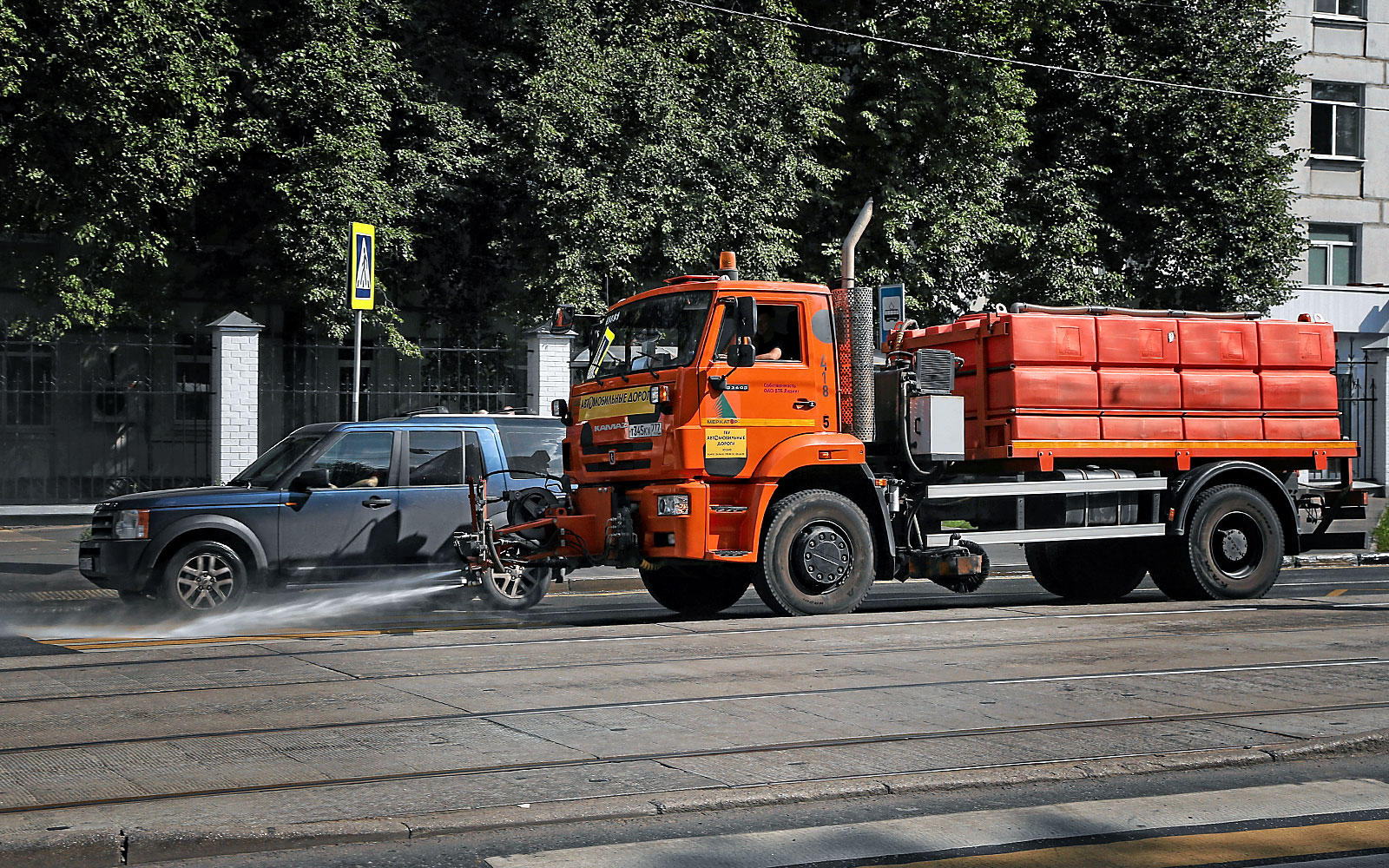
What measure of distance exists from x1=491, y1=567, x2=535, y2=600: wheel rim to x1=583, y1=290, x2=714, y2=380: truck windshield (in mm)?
1898

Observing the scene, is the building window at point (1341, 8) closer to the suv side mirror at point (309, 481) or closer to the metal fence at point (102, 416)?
the metal fence at point (102, 416)

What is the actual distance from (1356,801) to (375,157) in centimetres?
2060

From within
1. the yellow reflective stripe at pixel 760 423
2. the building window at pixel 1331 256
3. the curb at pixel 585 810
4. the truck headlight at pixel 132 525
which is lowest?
the curb at pixel 585 810

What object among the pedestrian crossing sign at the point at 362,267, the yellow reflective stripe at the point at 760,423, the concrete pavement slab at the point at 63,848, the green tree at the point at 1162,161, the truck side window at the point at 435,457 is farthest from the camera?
the green tree at the point at 1162,161

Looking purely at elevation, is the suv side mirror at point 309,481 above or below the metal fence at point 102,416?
below

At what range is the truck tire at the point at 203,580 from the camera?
12328 millimetres

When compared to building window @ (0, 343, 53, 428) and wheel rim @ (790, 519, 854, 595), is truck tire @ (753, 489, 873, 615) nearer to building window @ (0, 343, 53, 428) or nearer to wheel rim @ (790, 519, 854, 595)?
wheel rim @ (790, 519, 854, 595)

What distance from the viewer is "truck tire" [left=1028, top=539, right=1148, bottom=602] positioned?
48.2ft

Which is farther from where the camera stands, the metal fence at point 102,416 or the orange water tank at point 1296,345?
the metal fence at point 102,416

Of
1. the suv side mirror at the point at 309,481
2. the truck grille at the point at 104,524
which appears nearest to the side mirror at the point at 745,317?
the suv side mirror at the point at 309,481

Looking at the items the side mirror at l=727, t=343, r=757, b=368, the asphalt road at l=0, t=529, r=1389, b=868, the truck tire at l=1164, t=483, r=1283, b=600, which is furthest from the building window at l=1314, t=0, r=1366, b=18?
the side mirror at l=727, t=343, r=757, b=368

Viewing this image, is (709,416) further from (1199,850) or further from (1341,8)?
(1341,8)

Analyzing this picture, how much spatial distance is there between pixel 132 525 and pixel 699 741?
7.14 metres

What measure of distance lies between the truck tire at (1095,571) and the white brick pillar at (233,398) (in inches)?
492
